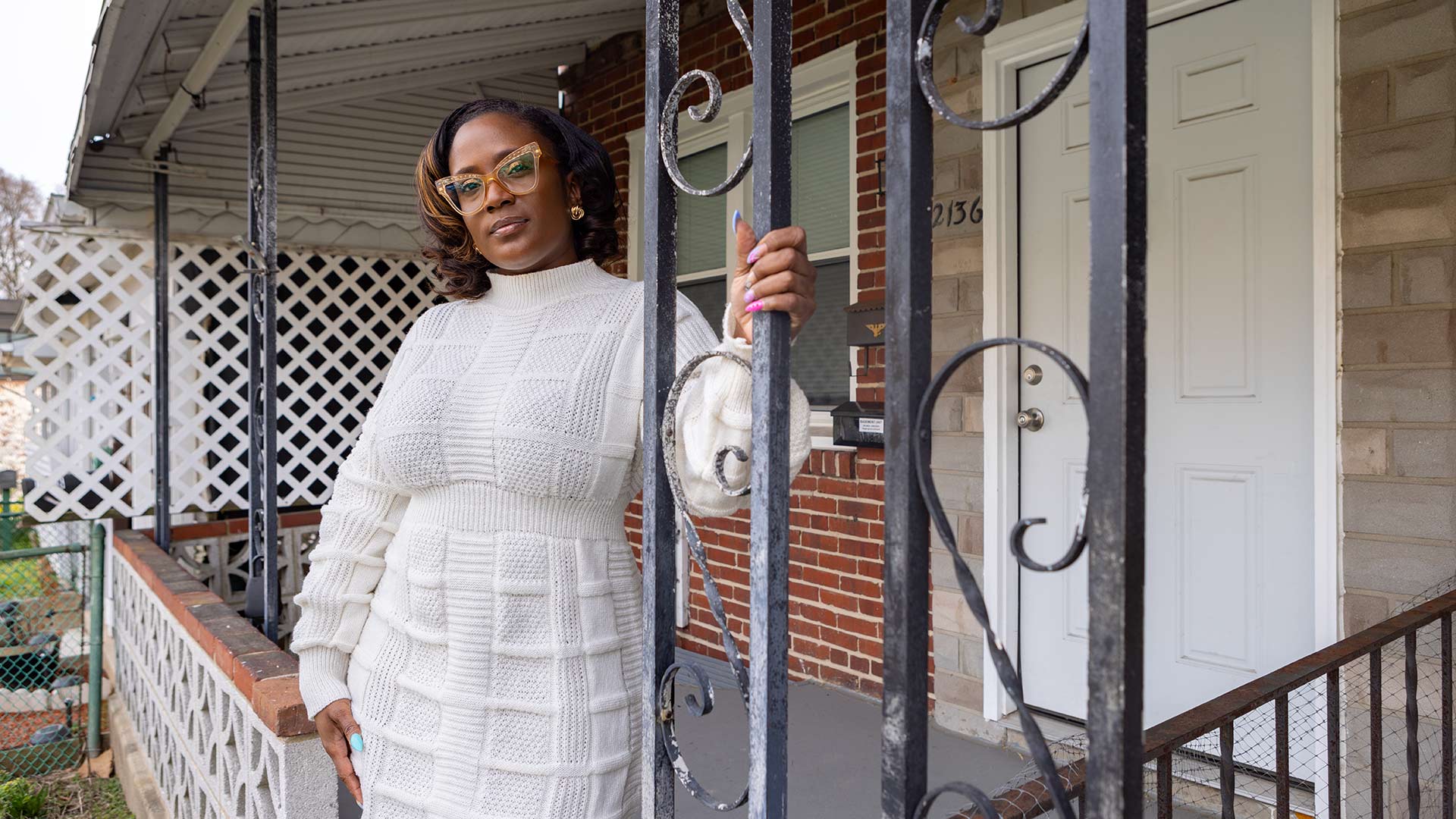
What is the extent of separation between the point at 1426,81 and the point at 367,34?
416 cm

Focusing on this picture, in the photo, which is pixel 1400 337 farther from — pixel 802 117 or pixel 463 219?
pixel 802 117

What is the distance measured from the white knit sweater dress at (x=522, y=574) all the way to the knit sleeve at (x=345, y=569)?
0.40ft

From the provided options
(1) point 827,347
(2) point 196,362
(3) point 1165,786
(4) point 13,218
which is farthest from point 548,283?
(4) point 13,218

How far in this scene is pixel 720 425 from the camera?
1.12m

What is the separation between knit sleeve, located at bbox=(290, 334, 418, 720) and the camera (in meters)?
1.67

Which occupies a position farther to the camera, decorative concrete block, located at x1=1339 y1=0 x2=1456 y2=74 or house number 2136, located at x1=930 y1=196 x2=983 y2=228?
house number 2136, located at x1=930 y1=196 x2=983 y2=228

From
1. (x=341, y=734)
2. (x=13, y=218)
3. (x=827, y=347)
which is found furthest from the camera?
(x=13, y=218)

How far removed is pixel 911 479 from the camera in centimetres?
78

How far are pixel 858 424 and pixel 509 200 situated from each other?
2.51 metres

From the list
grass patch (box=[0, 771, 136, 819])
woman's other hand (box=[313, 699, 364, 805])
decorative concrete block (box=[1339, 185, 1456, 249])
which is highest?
decorative concrete block (box=[1339, 185, 1456, 249])

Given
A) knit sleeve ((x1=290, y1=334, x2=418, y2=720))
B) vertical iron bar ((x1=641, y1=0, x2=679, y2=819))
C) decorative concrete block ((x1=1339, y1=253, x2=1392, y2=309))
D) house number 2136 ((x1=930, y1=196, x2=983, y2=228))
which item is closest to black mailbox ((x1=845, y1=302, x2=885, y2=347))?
house number 2136 ((x1=930, y1=196, x2=983, y2=228))

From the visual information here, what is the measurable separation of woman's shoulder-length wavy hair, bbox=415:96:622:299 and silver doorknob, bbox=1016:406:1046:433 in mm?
2178

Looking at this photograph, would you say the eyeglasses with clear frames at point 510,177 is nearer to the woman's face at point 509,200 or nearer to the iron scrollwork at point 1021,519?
the woman's face at point 509,200

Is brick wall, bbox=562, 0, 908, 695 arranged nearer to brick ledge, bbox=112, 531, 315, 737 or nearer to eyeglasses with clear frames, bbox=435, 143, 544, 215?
brick ledge, bbox=112, 531, 315, 737
